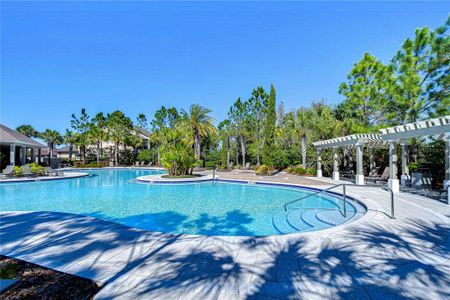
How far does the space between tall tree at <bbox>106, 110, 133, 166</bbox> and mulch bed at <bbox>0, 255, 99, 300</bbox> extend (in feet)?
107

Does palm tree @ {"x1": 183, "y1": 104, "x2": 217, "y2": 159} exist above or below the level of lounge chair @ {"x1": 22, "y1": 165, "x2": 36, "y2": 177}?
above

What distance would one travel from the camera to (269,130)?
85.4ft

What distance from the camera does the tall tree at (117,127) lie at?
32.8 metres

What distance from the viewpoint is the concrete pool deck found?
8.48ft

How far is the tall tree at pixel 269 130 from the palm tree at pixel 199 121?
6.85 m

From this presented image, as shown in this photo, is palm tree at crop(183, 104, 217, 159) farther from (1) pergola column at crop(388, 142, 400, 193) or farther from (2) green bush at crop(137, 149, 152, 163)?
(1) pergola column at crop(388, 142, 400, 193)

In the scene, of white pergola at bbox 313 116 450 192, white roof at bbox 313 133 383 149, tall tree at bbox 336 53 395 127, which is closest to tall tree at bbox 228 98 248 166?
tall tree at bbox 336 53 395 127

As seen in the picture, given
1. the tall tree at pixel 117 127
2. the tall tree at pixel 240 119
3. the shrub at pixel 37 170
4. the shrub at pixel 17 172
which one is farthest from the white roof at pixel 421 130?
the tall tree at pixel 117 127

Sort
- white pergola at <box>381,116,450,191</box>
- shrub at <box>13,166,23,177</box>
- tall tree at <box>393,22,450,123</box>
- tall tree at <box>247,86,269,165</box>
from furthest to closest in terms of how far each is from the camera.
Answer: tall tree at <box>247,86,269,165</box> < shrub at <box>13,166,23,177</box> < tall tree at <box>393,22,450,123</box> < white pergola at <box>381,116,450,191</box>

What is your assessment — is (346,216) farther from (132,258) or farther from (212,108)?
(212,108)

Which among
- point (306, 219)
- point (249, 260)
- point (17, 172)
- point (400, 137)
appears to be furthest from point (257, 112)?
point (249, 260)

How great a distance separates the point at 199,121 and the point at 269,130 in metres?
8.59

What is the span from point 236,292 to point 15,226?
5.70m

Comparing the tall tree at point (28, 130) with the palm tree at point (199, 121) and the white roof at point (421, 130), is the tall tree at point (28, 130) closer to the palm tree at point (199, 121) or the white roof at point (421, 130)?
the palm tree at point (199, 121)
